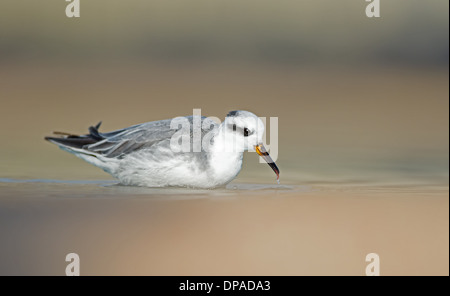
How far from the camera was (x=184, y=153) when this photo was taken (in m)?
9.49

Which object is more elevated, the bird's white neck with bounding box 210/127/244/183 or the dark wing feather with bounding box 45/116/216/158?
the dark wing feather with bounding box 45/116/216/158

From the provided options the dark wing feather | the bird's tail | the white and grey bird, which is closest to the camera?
the white and grey bird

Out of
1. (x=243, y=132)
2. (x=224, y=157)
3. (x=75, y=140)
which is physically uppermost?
(x=75, y=140)

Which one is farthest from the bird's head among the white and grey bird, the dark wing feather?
the dark wing feather

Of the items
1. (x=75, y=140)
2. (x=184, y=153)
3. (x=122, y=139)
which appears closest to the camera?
(x=184, y=153)

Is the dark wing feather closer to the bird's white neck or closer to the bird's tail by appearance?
the bird's tail

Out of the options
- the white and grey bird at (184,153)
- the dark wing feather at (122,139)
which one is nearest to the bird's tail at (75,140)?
the dark wing feather at (122,139)

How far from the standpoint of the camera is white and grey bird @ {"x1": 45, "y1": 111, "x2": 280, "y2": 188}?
9.50 metres

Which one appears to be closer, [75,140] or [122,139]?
[122,139]

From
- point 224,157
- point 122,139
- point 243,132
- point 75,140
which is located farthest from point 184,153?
point 75,140

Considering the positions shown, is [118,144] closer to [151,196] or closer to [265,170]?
[151,196]

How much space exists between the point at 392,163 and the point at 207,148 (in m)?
3.29

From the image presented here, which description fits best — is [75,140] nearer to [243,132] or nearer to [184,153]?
[184,153]

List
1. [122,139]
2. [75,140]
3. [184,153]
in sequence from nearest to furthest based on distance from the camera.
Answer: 1. [184,153]
2. [122,139]
3. [75,140]
